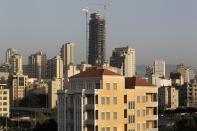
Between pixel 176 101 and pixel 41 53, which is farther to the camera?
pixel 41 53

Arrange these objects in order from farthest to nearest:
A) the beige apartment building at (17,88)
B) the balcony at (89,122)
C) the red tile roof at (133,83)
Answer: the beige apartment building at (17,88) → the red tile roof at (133,83) → the balcony at (89,122)

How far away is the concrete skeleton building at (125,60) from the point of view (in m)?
112

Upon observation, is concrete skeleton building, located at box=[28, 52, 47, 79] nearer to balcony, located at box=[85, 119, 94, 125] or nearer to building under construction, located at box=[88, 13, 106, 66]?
building under construction, located at box=[88, 13, 106, 66]

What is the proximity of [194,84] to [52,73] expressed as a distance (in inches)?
2084

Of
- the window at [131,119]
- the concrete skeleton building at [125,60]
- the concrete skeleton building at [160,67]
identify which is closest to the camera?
the window at [131,119]

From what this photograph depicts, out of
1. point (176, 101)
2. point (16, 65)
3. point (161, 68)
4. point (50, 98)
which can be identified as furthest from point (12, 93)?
point (161, 68)

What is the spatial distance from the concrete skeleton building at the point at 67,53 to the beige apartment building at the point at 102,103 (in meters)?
112

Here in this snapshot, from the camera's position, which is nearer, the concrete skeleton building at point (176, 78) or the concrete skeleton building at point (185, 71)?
the concrete skeleton building at point (176, 78)

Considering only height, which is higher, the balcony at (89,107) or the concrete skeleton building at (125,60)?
the concrete skeleton building at (125,60)

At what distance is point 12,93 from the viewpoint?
3873 inches

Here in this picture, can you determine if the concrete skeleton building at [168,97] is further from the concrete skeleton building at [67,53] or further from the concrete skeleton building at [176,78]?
the concrete skeleton building at [67,53]

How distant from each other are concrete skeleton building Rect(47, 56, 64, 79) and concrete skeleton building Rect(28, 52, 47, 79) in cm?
A: 303

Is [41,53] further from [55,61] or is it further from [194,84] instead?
[194,84]

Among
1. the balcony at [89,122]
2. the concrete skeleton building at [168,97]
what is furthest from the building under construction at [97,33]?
the balcony at [89,122]
